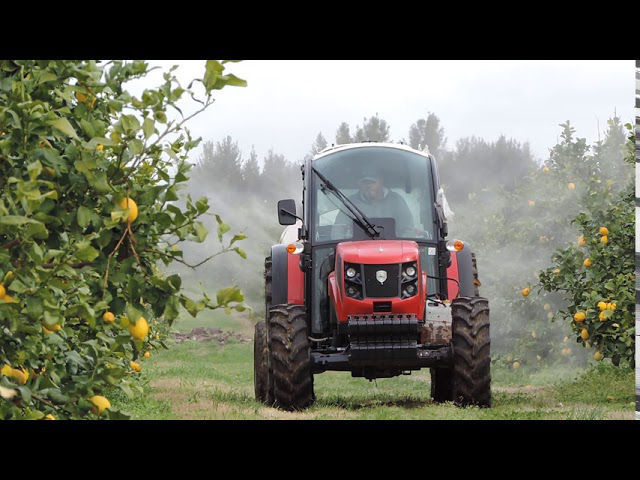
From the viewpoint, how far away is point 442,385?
9445 mm

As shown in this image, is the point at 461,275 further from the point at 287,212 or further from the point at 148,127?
the point at 148,127

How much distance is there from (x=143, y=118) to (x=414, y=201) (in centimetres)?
539

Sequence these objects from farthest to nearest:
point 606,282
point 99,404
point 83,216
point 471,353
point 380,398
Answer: point 380,398 < point 606,282 < point 471,353 < point 99,404 < point 83,216

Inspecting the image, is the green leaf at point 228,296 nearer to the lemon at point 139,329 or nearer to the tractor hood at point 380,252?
the lemon at point 139,329

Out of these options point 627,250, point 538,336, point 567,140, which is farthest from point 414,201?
point 567,140

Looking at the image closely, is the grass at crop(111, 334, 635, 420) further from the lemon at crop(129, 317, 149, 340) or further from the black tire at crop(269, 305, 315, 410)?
the lemon at crop(129, 317, 149, 340)

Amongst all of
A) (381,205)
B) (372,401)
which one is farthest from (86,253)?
(372,401)

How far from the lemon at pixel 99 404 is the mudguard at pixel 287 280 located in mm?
4942

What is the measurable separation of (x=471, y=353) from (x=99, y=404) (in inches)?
180

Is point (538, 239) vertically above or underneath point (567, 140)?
underneath

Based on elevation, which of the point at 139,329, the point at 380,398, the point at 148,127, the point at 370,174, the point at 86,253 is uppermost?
the point at 370,174

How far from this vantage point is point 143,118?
3.71 meters
